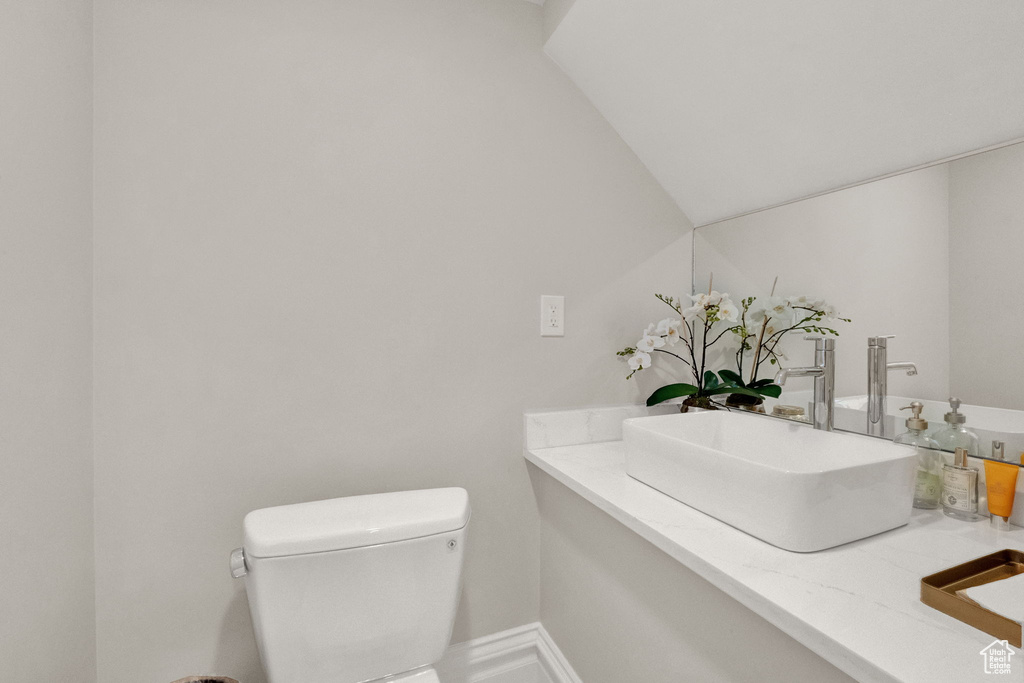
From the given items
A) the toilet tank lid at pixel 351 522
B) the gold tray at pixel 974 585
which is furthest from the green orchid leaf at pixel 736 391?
the toilet tank lid at pixel 351 522

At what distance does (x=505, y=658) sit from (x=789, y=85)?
163 cm

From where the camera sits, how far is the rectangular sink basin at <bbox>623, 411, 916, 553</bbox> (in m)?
0.72

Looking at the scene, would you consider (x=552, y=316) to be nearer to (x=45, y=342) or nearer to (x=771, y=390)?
(x=771, y=390)

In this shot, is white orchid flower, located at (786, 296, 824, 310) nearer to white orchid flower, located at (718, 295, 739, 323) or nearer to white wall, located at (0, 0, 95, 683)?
white orchid flower, located at (718, 295, 739, 323)

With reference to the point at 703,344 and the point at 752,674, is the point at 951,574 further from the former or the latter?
the point at 703,344

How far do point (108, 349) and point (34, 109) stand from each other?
46 cm

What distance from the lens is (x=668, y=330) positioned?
1392mm

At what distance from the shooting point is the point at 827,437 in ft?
3.42

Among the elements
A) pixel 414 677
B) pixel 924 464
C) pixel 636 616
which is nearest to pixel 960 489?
pixel 924 464

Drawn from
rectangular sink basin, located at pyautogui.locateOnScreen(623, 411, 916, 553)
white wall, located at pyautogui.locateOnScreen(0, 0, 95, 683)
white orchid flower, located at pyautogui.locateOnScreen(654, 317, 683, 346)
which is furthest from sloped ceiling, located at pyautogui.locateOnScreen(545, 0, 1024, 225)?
white wall, located at pyautogui.locateOnScreen(0, 0, 95, 683)

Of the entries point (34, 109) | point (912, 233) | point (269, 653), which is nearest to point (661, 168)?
point (912, 233)

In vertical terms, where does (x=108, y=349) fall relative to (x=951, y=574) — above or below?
above

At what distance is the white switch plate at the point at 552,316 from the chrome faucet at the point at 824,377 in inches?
22.4

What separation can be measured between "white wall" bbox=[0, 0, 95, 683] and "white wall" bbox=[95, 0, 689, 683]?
5 cm
